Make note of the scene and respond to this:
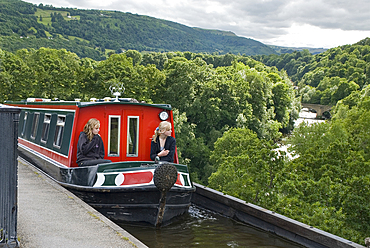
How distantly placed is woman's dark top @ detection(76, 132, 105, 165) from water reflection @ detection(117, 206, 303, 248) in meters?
1.79

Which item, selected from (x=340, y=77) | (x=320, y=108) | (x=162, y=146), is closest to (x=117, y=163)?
(x=162, y=146)

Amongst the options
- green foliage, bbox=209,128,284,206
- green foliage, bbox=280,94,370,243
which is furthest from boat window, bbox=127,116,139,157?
green foliage, bbox=280,94,370,243

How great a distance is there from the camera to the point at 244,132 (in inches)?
1087

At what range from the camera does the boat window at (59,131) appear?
11491mm

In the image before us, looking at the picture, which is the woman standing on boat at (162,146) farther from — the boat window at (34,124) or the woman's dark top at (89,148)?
the boat window at (34,124)

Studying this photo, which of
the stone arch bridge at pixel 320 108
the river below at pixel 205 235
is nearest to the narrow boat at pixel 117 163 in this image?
the river below at pixel 205 235

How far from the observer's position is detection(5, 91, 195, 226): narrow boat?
29.3 feet

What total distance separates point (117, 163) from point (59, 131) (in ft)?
10.9

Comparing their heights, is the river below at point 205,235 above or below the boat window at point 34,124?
below

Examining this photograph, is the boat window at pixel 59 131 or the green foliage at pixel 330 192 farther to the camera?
the boat window at pixel 59 131

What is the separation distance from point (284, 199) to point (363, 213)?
2440 millimetres

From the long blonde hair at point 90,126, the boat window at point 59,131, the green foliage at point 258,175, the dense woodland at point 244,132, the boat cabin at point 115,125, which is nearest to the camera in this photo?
the long blonde hair at point 90,126

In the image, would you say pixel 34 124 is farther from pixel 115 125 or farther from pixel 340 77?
pixel 340 77

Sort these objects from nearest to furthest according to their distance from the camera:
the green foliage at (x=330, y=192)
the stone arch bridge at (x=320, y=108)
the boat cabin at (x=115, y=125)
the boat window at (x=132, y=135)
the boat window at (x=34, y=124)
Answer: the green foliage at (x=330, y=192)
the boat cabin at (x=115, y=125)
the boat window at (x=132, y=135)
the boat window at (x=34, y=124)
the stone arch bridge at (x=320, y=108)
